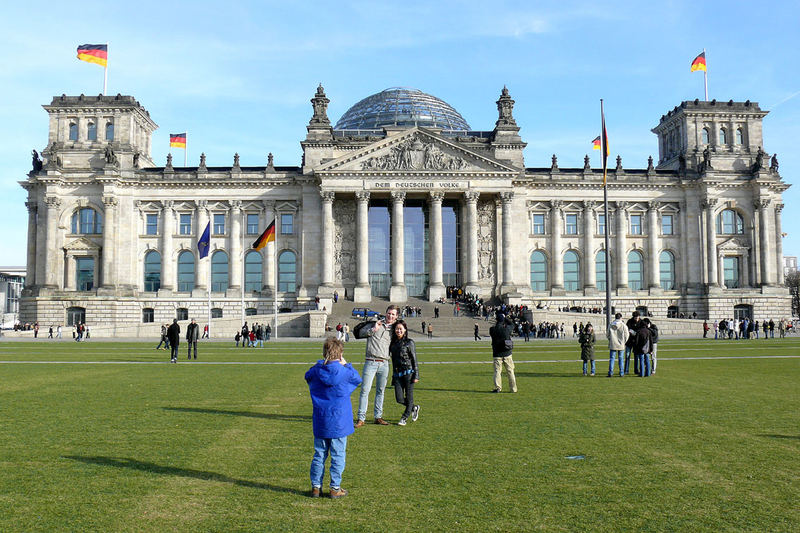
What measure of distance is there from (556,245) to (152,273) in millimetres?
46255

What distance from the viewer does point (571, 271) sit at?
81.2 metres

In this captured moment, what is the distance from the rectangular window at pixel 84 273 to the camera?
7719 centimetres

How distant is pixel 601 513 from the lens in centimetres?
793

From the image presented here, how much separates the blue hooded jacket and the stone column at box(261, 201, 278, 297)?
6933 centimetres

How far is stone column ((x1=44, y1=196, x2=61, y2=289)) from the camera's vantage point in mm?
75438

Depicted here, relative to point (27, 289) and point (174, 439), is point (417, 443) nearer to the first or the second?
point (174, 439)

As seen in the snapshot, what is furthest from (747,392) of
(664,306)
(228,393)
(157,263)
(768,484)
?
(157,263)

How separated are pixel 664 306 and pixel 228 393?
70306mm

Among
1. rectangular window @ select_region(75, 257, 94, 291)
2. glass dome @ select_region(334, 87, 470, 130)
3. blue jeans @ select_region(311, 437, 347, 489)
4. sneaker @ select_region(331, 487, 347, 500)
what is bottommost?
sneaker @ select_region(331, 487, 347, 500)

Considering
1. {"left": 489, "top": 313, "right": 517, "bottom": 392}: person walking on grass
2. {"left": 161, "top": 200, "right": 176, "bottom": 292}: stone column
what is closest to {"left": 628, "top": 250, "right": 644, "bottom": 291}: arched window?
{"left": 161, "top": 200, "right": 176, "bottom": 292}: stone column

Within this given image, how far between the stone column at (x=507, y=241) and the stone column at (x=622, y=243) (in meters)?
13.6

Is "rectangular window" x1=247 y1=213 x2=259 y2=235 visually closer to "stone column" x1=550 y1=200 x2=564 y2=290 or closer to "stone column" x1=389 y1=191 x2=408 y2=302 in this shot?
"stone column" x1=389 y1=191 x2=408 y2=302

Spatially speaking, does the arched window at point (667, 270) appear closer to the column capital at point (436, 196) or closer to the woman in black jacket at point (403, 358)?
the column capital at point (436, 196)

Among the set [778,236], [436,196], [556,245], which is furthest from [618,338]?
[778,236]
